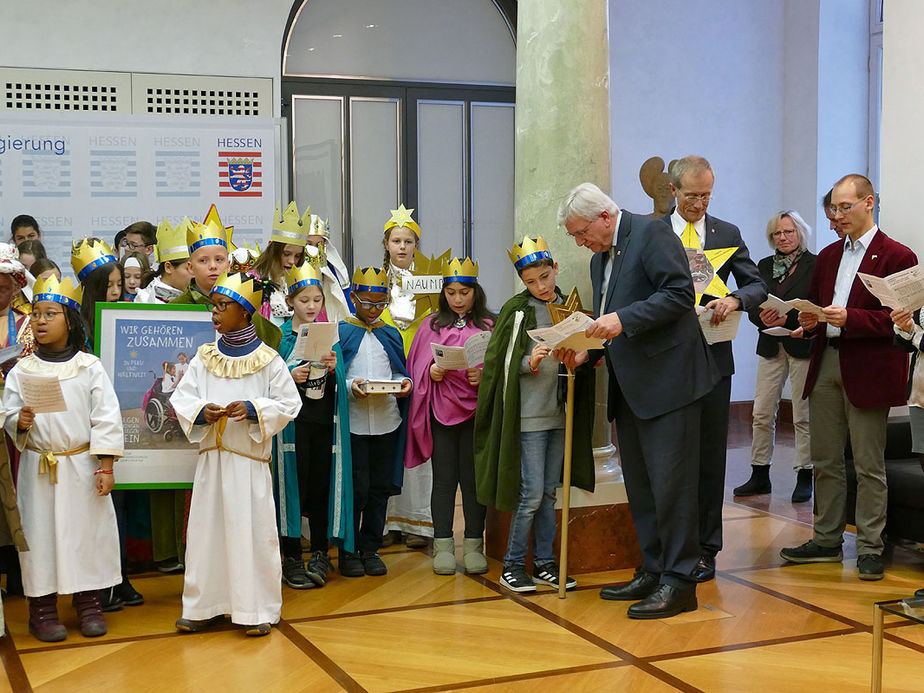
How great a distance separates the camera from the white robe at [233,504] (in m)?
3.99

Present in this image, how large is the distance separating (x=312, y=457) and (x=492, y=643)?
1.26 meters

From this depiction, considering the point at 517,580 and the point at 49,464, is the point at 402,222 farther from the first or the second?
the point at 49,464

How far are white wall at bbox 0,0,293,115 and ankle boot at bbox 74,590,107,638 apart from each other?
4.96 meters

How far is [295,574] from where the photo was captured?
4684 millimetres

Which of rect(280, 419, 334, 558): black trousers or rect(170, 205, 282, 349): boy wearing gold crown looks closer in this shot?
rect(170, 205, 282, 349): boy wearing gold crown

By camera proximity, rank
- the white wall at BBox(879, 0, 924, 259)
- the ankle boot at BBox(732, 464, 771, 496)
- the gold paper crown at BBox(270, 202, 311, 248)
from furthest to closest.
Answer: the ankle boot at BBox(732, 464, 771, 496) → the white wall at BBox(879, 0, 924, 259) → the gold paper crown at BBox(270, 202, 311, 248)

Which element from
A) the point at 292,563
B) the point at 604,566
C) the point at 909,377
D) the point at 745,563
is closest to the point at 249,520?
the point at 292,563

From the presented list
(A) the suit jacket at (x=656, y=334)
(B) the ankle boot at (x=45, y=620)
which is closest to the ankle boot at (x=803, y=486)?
(A) the suit jacket at (x=656, y=334)

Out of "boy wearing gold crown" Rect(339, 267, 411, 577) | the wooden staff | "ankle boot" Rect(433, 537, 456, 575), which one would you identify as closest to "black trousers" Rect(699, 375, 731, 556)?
the wooden staff

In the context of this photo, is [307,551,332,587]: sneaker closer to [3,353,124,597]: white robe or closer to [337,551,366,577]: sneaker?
[337,551,366,577]: sneaker

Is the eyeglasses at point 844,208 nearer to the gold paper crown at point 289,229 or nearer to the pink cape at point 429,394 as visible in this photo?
the pink cape at point 429,394

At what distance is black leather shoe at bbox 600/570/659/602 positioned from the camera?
14.6 feet

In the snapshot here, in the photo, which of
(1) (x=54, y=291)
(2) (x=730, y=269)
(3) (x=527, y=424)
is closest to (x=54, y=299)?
(1) (x=54, y=291)

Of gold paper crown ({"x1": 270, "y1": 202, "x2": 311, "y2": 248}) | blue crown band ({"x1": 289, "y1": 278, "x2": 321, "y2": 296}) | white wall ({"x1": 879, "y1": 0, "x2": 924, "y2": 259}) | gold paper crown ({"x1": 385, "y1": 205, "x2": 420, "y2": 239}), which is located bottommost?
blue crown band ({"x1": 289, "y1": 278, "x2": 321, "y2": 296})
